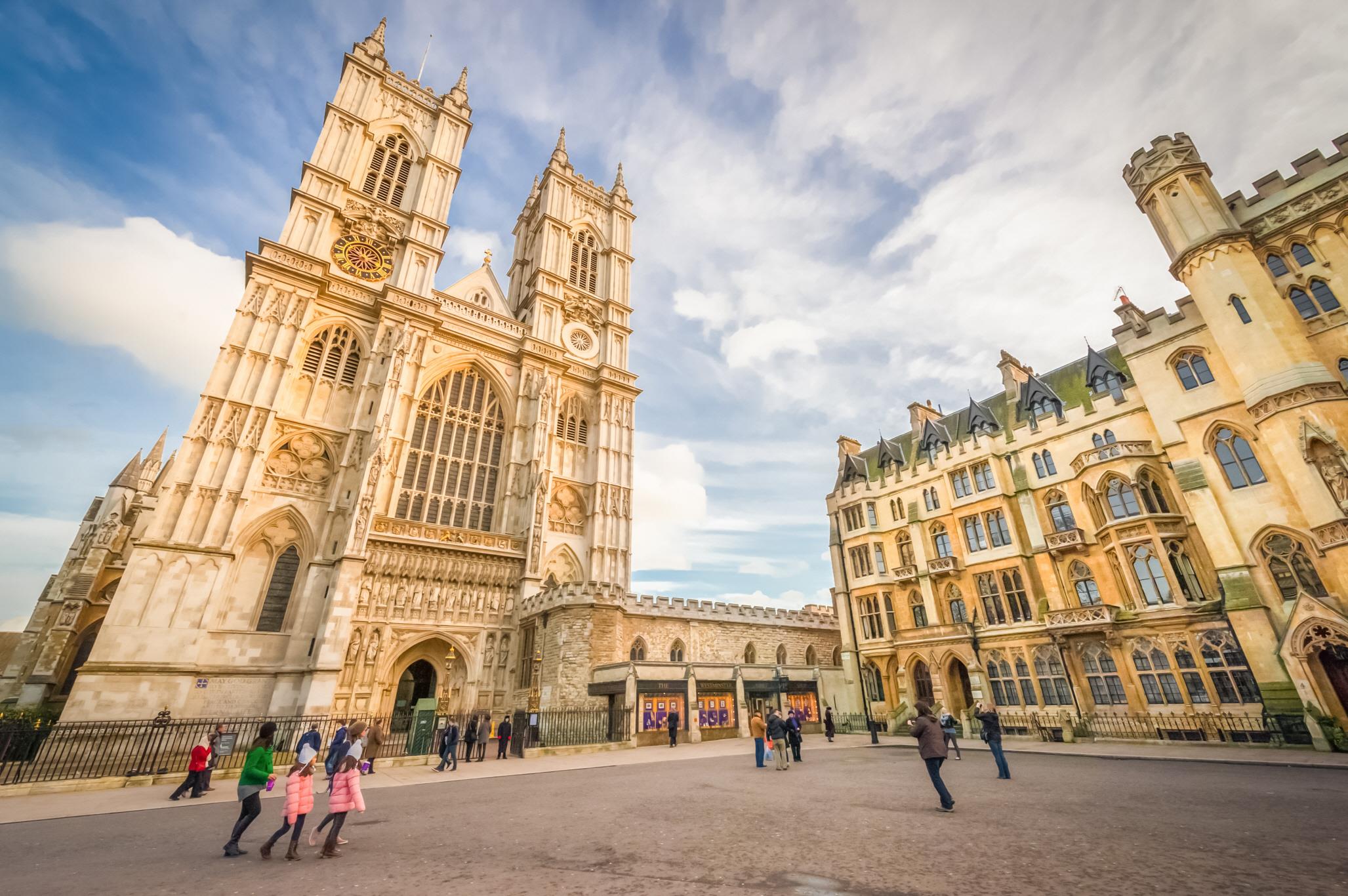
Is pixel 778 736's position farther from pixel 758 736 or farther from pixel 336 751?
pixel 336 751

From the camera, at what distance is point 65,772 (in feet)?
44.5

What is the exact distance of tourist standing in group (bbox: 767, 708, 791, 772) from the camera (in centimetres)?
1173

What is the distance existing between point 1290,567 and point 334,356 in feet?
122

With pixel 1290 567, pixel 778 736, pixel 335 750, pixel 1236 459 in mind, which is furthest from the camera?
pixel 1236 459

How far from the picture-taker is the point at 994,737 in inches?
407

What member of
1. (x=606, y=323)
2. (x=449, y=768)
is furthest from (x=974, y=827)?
(x=606, y=323)

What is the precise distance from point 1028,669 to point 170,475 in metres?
34.3

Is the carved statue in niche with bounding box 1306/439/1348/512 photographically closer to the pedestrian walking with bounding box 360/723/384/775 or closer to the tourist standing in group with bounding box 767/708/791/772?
the tourist standing in group with bounding box 767/708/791/772

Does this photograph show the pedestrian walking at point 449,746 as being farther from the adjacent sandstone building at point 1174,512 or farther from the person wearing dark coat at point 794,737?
the adjacent sandstone building at point 1174,512

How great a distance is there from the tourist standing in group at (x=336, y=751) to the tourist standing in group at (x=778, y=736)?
8270mm

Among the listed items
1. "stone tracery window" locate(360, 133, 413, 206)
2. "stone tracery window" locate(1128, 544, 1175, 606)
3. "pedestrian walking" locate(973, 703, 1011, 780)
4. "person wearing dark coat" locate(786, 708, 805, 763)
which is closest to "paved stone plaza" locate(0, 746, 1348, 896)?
"pedestrian walking" locate(973, 703, 1011, 780)

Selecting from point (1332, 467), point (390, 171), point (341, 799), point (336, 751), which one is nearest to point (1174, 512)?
point (1332, 467)

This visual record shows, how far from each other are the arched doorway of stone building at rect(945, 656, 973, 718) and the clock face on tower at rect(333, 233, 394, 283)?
1370 inches

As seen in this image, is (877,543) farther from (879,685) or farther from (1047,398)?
(1047,398)
